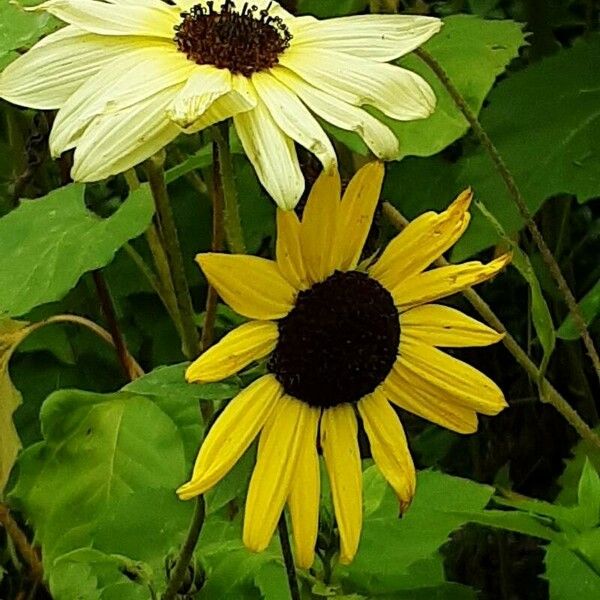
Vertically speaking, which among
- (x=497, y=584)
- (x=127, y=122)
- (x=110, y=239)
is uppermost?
(x=127, y=122)

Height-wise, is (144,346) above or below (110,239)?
below

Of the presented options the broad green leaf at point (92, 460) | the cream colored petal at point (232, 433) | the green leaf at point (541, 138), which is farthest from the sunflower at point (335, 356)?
the green leaf at point (541, 138)

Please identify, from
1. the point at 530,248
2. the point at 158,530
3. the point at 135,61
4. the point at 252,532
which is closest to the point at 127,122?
the point at 135,61

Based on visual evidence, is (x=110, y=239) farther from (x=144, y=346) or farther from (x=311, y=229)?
(x=144, y=346)

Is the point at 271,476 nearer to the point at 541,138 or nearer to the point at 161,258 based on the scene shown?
the point at 161,258

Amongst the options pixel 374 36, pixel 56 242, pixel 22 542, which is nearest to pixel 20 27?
pixel 56 242

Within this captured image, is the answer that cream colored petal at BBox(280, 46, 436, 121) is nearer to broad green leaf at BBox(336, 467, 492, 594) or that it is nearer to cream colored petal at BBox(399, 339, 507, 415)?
cream colored petal at BBox(399, 339, 507, 415)
